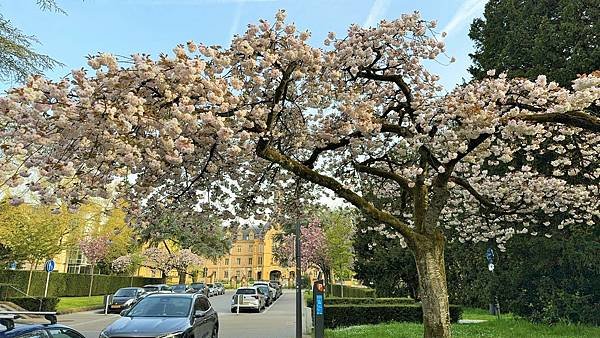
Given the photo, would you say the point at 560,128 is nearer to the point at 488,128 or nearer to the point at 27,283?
the point at 488,128

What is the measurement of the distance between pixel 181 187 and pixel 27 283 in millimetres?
24110

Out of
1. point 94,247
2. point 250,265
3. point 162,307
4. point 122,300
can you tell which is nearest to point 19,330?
point 162,307

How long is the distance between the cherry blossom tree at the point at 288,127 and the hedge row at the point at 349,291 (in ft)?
68.5

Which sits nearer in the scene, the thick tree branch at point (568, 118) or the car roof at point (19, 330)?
the car roof at point (19, 330)

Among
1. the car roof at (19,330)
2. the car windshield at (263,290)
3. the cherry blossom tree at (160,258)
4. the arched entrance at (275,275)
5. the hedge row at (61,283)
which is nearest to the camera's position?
the car roof at (19,330)

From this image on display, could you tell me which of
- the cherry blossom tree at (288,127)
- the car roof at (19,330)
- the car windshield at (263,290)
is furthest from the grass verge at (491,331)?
the car windshield at (263,290)

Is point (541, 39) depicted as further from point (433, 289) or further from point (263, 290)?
point (263, 290)

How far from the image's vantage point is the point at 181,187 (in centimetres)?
945

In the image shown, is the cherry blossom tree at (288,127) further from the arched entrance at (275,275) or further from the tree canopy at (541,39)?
the arched entrance at (275,275)

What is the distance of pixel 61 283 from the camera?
3288 cm

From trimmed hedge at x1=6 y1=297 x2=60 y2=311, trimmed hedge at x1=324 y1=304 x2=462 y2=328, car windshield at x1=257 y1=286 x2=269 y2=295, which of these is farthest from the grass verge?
car windshield at x1=257 y1=286 x2=269 y2=295

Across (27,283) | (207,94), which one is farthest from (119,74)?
(27,283)

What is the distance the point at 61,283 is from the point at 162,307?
27008mm

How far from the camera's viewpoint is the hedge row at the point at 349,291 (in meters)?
32.2
